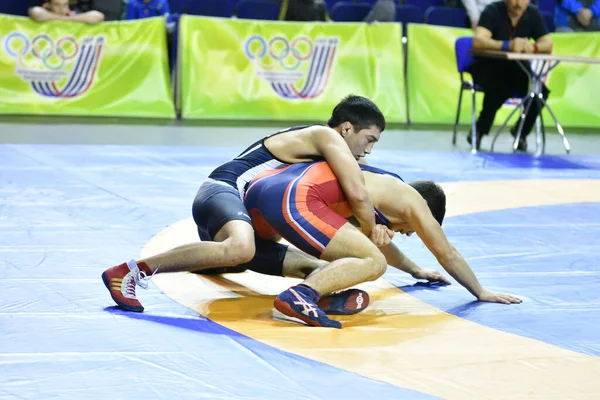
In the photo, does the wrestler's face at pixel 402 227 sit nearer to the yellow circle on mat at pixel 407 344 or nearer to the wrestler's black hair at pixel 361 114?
the yellow circle on mat at pixel 407 344

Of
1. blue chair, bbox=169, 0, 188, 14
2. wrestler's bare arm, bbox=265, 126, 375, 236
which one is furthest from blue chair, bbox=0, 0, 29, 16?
wrestler's bare arm, bbox=265, 126, 375, 236

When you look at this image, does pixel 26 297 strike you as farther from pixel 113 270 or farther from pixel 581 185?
pixel 581 185

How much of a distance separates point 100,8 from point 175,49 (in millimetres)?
987

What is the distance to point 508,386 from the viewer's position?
10.4ft

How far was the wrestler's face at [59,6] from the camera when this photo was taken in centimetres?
1070

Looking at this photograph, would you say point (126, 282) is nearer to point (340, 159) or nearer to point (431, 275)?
point (340, 159)

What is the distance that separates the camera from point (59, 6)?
10719mm

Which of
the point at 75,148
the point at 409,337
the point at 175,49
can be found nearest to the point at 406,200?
the point at 409,337

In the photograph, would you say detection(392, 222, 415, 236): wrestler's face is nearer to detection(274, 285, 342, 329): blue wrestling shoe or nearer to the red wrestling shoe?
detection(274, 285, 342, 329): blue wrestling shoe

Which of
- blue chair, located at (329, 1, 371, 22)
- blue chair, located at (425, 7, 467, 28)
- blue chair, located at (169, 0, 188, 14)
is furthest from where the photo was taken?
blue chair, located at (425, 7, 467, 28)

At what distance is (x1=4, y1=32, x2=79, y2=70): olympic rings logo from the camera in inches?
417

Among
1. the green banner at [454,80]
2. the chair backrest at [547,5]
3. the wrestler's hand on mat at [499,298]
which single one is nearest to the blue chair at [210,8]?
the green banner at [454,80]

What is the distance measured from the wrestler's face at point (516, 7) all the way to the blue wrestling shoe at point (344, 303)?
6.48m

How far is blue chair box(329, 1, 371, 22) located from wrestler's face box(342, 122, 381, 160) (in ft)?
26.8
